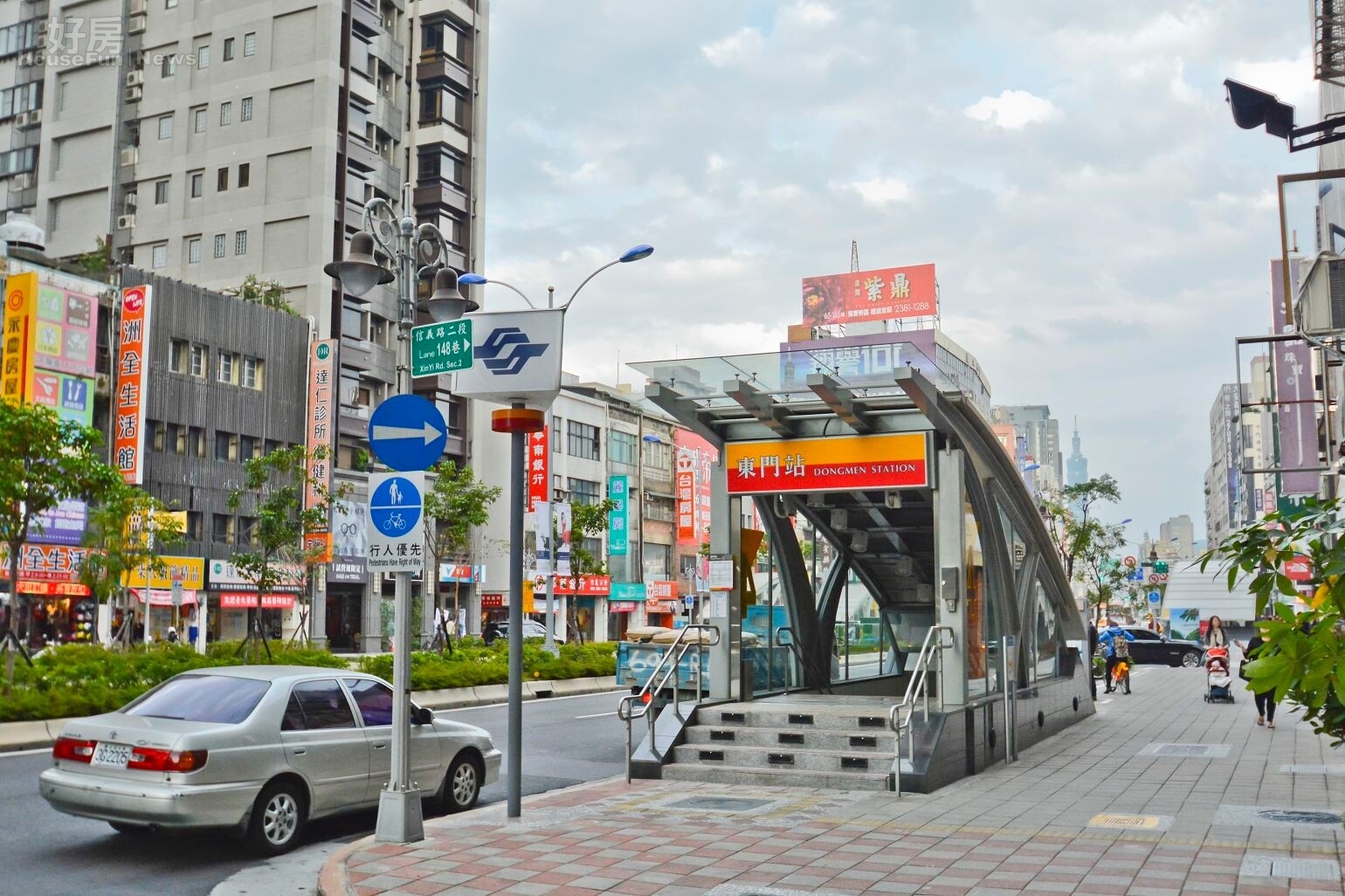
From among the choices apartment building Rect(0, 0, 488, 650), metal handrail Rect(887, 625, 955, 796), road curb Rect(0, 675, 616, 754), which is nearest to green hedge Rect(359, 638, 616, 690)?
road curb Rect(0, 675, 616, 754)

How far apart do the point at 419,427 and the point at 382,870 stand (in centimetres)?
347

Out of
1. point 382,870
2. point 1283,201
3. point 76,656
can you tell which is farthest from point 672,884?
point 76,656

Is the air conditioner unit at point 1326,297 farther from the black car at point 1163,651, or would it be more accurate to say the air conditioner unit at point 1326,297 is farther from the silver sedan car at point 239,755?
the black car at point 1163,651

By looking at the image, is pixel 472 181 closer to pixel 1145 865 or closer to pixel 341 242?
pixel 341 242

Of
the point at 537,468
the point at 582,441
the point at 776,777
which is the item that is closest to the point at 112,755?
the point at 776,777

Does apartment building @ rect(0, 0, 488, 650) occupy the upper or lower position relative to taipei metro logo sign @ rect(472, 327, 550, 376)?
upper

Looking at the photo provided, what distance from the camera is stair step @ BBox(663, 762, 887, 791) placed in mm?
12836

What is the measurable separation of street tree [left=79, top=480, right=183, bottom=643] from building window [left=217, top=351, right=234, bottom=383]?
13.7 meters

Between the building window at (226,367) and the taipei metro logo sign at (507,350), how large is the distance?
37965 mm

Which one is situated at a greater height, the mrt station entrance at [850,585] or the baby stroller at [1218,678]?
the mrt station entrance at [850,585]

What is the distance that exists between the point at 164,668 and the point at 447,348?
12.8 meters

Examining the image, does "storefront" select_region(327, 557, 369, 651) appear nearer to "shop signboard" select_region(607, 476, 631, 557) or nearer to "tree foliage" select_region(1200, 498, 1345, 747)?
"shop signboard" select_region(607, 476, 631, 557)

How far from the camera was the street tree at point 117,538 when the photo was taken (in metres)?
23.7

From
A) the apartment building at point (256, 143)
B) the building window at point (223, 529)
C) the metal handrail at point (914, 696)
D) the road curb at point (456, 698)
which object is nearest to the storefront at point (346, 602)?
the apartment building at point (256, 143)
